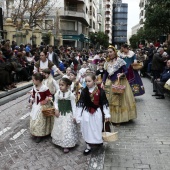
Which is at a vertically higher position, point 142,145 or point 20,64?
point 20,64

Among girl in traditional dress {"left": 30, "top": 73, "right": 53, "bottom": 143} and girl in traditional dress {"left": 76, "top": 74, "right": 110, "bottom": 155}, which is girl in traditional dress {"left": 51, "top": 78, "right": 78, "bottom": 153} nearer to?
girl in traditional dress {"left": 76, "top": 74, "right": 110, "bottom": 155}

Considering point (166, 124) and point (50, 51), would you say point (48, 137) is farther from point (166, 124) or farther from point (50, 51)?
point (50, 51)

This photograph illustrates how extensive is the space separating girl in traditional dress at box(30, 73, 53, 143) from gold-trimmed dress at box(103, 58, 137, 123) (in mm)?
1735

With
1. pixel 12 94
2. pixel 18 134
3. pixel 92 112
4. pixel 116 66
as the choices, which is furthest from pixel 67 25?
pixel 92 112

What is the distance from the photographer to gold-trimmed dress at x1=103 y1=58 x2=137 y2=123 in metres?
6.64

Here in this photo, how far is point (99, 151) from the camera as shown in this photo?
5043 mm

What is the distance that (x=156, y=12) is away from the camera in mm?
19188

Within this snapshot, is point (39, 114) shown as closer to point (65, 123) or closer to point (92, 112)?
point (65, 123)

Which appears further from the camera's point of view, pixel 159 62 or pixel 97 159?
pixel 159 62

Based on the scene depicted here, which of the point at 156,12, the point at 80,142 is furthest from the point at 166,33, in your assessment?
the point at 80,142

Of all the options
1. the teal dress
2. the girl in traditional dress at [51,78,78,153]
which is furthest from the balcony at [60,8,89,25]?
the girl in traditional dress at [51,78,78,153]

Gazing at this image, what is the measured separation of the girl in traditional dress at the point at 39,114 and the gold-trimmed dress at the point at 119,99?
→ 1.74m

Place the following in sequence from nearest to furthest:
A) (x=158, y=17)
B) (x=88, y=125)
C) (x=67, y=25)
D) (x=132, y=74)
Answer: (x=88, y=125) < (x=132, y=74) < (x=158, y=17) < (x=67, y=25)

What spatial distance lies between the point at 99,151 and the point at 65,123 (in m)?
0.81
